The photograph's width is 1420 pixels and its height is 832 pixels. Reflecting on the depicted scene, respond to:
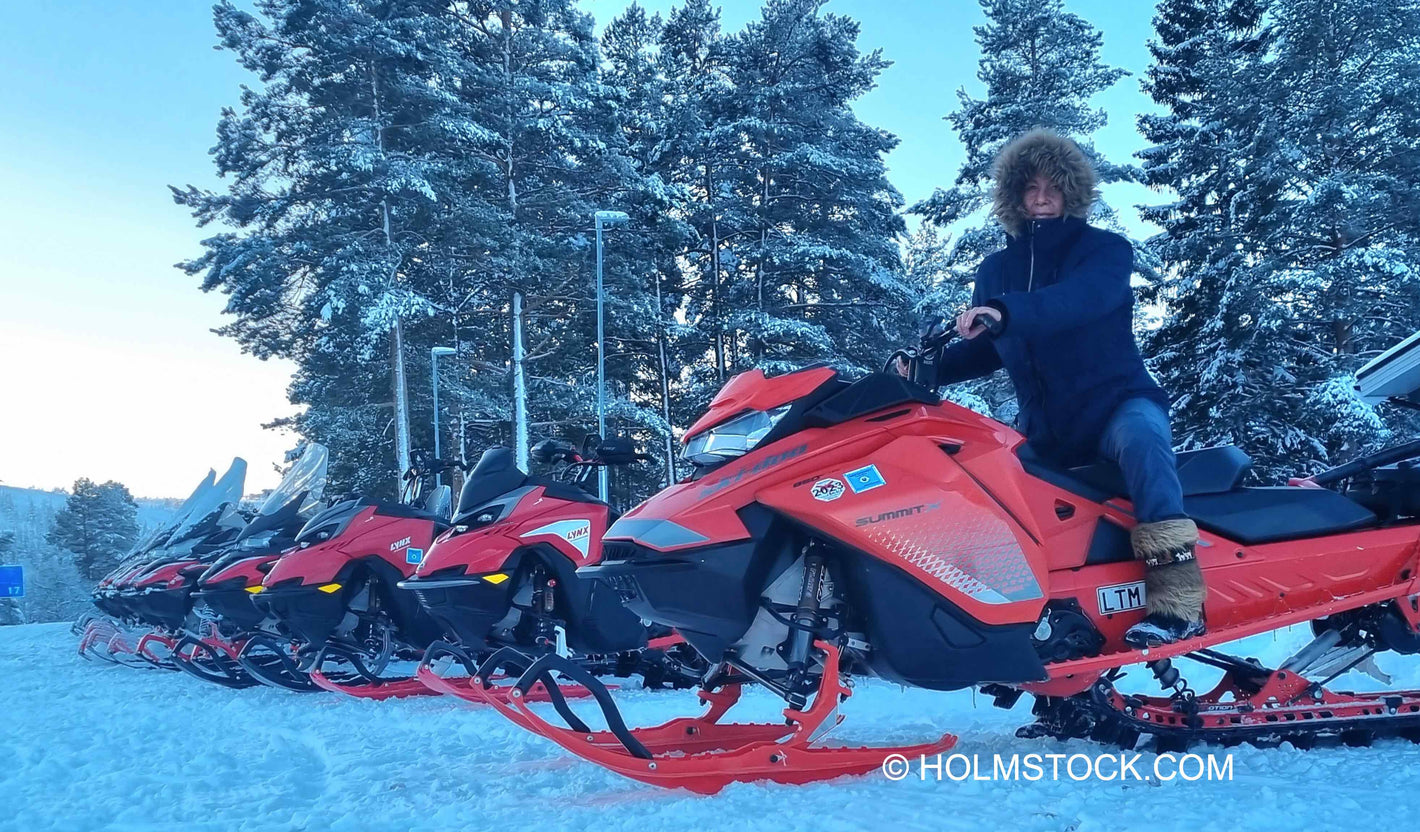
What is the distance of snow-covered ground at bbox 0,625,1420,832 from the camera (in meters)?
2.35

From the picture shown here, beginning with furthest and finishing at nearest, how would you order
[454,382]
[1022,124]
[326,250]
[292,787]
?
[454,382], [326,250], [1022,124], [292,787]

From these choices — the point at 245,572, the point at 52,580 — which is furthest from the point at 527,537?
the point at 52,580

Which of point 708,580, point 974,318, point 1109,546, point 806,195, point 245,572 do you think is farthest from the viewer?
point 806,195

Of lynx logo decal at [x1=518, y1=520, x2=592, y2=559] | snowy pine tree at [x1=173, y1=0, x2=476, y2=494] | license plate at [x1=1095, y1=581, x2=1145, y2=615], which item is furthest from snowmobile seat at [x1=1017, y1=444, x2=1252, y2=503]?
snowy pine tree at [x1=173, y1=0, x2=476, y2=494]

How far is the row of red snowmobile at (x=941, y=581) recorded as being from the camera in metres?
2.56

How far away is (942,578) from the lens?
101 inches

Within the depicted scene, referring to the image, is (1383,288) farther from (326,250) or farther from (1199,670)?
(326,250)

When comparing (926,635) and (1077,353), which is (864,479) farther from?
(1077,353)

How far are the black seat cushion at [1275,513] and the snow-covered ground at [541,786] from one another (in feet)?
2.35

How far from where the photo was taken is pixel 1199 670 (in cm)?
464

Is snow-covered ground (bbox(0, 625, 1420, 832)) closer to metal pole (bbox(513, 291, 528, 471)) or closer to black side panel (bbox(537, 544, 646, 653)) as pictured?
black side panel (bbox(537, 544, 646, 653))

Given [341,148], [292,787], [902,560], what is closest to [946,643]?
[902,560]

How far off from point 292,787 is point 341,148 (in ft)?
57.2

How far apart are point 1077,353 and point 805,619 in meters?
1.37
